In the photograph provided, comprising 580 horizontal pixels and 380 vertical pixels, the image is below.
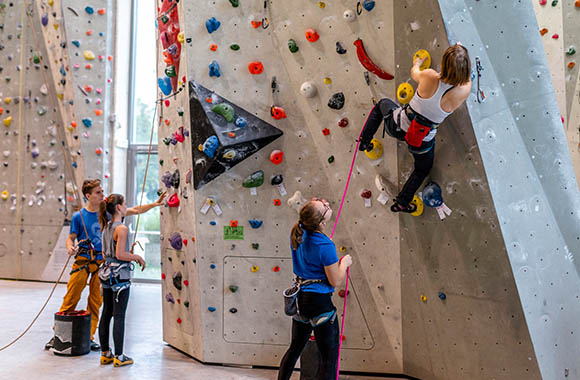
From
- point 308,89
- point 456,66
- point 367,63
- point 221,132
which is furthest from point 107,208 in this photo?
point 456,66

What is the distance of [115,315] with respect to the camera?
3744 mm

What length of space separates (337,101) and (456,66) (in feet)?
3.48

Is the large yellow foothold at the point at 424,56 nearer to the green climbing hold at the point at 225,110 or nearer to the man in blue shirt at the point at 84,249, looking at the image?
the green climbing hold at the point at 225,110

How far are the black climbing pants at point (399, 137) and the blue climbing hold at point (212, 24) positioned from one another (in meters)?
1.29

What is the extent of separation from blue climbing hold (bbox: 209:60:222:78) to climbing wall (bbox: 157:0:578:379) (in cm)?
1

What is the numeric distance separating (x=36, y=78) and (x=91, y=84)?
1.09 meters

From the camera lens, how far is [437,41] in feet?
9.62

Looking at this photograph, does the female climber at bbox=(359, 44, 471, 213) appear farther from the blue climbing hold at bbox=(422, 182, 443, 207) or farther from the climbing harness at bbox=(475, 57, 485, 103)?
the climbing harness at bbox=(475, 57, 485, 103)

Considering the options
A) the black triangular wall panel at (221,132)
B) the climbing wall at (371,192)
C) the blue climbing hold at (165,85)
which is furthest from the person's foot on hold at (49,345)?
the blue climbing hold at (165,85)

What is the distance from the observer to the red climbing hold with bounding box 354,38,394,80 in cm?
338

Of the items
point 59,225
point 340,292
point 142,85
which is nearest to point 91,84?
point 142,85

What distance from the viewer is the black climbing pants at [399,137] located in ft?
10.1

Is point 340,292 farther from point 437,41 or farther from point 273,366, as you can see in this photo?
point 437,41

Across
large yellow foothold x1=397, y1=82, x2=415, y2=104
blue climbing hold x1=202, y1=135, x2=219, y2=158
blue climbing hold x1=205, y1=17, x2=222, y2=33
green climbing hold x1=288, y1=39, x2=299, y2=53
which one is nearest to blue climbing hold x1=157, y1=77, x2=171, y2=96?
blue climbing hold x1=205, y1=17, x2=222, y2=33
